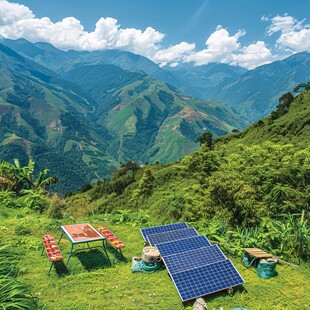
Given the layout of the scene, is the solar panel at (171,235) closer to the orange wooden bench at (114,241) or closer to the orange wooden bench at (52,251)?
the orange wooden bench at (114,241)

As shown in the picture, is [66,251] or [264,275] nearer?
[264,275]

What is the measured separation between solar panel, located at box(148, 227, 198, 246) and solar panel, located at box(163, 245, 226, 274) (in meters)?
1.89

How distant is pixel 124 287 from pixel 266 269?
5.06 metres

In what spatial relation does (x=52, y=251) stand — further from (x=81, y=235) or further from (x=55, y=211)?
(x=55, y=211)

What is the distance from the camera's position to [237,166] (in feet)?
65.3

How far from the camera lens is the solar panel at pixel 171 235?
12537mm

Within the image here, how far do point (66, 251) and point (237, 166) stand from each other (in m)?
12.7

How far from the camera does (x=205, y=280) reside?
366 inches

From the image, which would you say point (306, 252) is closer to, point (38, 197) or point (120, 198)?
point (38, 197)

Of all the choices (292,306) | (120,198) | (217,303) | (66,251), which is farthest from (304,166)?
(120,198)

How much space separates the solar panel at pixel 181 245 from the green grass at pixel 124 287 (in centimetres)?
80

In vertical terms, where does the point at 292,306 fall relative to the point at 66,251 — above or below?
above

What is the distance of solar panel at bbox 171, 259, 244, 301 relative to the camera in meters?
8.81

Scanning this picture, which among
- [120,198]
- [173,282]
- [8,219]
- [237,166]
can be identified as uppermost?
[237,166]
